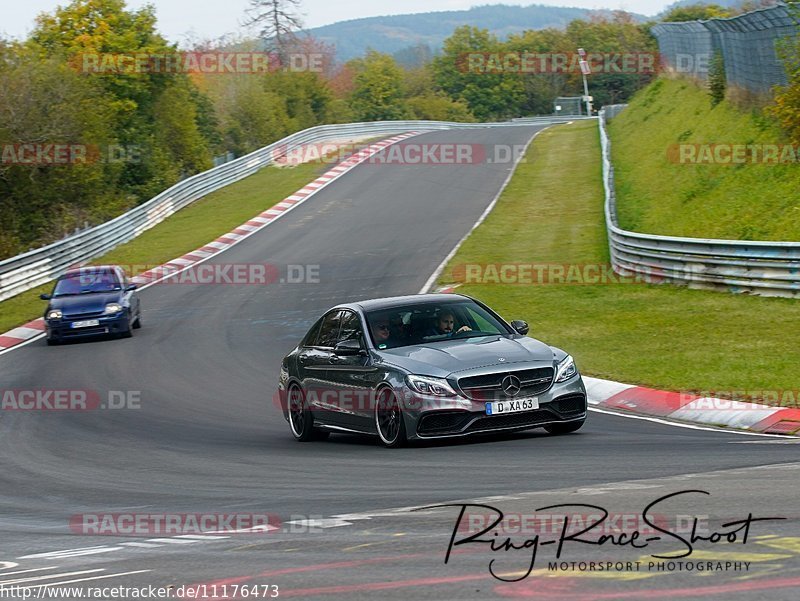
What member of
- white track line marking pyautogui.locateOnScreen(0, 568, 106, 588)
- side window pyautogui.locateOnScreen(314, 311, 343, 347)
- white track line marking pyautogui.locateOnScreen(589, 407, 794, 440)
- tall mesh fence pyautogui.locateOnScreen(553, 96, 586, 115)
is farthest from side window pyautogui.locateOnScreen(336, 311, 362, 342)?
tall mesh fence pyautogui.locateOnScreen(553, 96, 586, 115)

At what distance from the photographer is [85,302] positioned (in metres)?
25.2

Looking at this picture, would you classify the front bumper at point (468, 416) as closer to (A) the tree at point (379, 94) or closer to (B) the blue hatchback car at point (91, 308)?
(B) the blue hatchback car at point (91, 308)

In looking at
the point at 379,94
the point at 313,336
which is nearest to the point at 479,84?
the point at 379,94

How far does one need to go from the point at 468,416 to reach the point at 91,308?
15.4 m

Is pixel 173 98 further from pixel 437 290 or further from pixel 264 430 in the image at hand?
pixel 264 430

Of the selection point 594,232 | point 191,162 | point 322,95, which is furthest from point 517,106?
point 594,232

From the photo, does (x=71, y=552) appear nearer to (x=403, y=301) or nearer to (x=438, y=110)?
(x=403, y=301)

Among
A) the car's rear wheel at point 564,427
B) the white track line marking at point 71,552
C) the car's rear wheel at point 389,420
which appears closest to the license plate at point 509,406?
the car's rear wheel at point 564,427

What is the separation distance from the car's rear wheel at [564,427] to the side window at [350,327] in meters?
2.07

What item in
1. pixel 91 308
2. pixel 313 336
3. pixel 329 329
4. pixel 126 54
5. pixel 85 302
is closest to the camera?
pixel 329 329

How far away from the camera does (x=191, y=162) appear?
62656 millimetres

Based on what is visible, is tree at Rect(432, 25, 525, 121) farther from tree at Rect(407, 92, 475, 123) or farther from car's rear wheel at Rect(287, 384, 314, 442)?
car's rear wheel at Rect(287, 384, 314, 442)

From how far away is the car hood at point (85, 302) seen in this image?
24.9 meters

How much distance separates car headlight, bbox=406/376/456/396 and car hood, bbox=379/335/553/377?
60 millimetres
